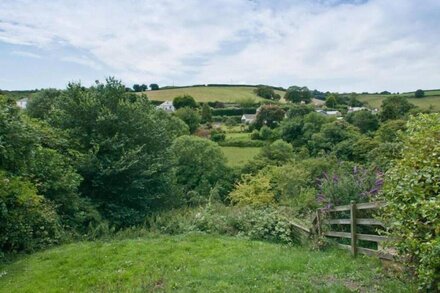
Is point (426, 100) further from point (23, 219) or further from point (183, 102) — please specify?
point (23, 219)

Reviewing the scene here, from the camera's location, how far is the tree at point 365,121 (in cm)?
4491

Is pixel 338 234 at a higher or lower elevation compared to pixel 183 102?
lower

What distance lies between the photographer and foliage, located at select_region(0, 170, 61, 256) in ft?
35.6

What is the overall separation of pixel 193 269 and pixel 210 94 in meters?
76.6

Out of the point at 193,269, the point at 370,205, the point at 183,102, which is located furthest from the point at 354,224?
the point at 183,102

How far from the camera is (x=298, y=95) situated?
79.1 m

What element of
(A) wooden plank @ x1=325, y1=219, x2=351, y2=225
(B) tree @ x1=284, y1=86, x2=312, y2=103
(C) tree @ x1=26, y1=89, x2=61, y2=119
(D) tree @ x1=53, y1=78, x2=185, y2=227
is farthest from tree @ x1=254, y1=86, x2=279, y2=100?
(A) wooden plank @ x1=325, y1=219, x2=351, y2=225

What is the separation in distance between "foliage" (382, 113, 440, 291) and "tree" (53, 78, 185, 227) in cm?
1519

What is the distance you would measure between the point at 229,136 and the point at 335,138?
16.7 m

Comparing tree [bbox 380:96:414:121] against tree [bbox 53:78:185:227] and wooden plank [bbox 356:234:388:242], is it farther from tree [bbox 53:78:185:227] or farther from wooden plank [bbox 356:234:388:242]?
wooden plank [bbox 356:234:388:242]

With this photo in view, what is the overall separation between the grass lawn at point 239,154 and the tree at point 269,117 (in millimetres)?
11716

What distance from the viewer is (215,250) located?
10.2 m

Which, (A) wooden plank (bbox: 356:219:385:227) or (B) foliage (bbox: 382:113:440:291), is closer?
(B) foliage (bbox: 382:113:440:291)

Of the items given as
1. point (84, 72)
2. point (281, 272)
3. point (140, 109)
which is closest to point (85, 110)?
point (140, 109)
